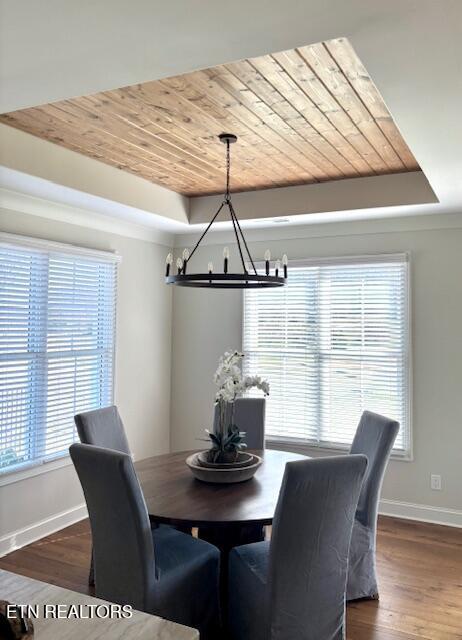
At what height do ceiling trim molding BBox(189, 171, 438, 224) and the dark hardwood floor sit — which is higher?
ceiling trim molding BBox(189, 171, 438, 224)

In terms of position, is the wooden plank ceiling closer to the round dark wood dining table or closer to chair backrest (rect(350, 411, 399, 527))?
chair backrest (rect(350, 411, 399, 527))

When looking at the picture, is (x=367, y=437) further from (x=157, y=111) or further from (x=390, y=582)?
(x=157, y=111)

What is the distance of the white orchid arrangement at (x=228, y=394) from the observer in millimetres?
2697

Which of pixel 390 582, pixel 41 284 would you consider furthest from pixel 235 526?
pixel 41 284

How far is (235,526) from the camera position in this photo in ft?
7.20

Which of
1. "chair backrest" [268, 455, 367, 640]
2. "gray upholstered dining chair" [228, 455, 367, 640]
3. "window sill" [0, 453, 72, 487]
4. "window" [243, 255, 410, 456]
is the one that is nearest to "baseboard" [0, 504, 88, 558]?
"window sill" [0, 453, 72, 487]

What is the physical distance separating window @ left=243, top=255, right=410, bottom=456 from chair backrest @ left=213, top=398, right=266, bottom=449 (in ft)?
3.06

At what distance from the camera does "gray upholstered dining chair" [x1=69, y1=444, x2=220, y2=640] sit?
2068 mm

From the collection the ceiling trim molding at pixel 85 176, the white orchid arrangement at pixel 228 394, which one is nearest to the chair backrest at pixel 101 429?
the white orchid arrangement at pixel 228 394

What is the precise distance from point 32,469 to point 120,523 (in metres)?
1.77

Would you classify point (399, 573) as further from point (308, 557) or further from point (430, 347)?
point (430, 347)

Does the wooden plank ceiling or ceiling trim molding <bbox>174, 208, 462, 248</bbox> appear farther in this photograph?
ceiling trim molding <bbox>174, 208, 462, 248</bbox>

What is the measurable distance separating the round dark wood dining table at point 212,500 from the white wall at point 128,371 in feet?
3.58

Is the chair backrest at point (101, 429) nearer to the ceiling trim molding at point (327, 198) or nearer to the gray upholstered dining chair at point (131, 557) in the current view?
the gray upholstered dining chair at point (131, 557)
